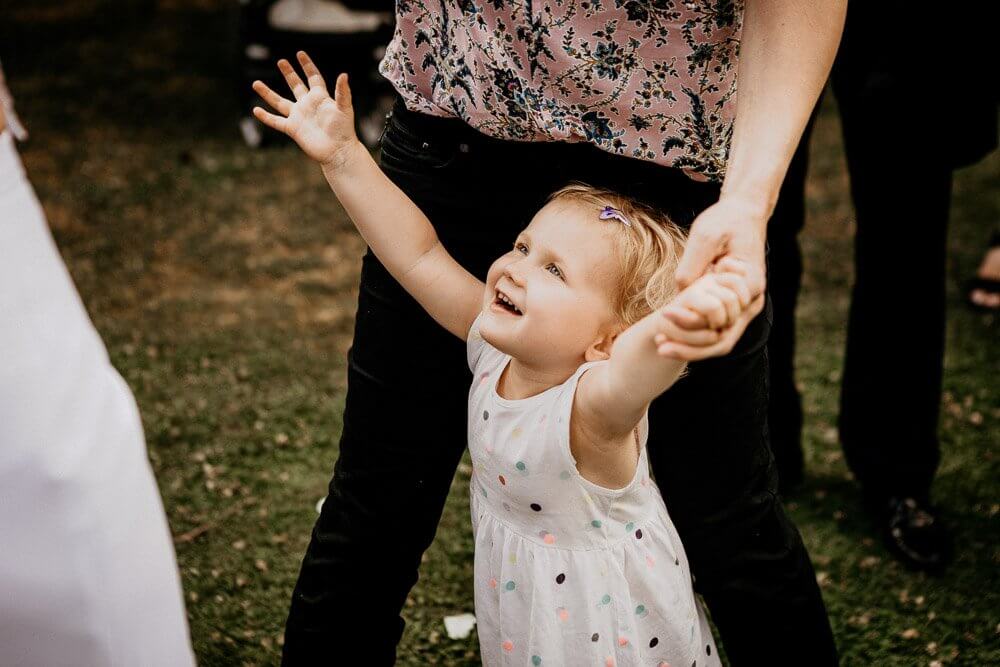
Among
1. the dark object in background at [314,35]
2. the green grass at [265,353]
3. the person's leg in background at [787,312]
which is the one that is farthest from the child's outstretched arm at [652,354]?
the dark object in background at [314,35]

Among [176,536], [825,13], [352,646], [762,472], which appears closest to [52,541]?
[352,646]

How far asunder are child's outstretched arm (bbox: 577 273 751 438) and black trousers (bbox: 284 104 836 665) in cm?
24

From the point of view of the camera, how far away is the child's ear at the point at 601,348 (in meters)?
1.67

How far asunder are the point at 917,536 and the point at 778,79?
5.60 feet

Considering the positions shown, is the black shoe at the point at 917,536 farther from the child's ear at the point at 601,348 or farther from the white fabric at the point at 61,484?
the white fabric at the point at 61,484

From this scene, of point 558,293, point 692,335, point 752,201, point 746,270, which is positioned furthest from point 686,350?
point 558,293

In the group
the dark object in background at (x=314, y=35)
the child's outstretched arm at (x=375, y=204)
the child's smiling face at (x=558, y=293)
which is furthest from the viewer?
the dark object in background at (x=314, y=35)

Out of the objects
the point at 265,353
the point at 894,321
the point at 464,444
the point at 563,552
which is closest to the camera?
the point at 563,552

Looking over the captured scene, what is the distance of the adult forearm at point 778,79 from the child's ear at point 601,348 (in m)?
0.36

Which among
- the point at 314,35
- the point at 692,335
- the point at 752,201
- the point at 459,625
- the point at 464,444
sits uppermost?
the point at 752,201

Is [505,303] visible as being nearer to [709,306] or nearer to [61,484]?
[709,306]

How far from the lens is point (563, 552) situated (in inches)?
67.9

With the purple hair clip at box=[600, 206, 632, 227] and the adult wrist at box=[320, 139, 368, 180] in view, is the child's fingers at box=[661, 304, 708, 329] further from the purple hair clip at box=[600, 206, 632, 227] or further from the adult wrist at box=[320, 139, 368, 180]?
the adult wrist at box=[320, 139, 368, 180]

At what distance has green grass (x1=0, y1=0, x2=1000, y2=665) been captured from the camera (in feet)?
8.65
